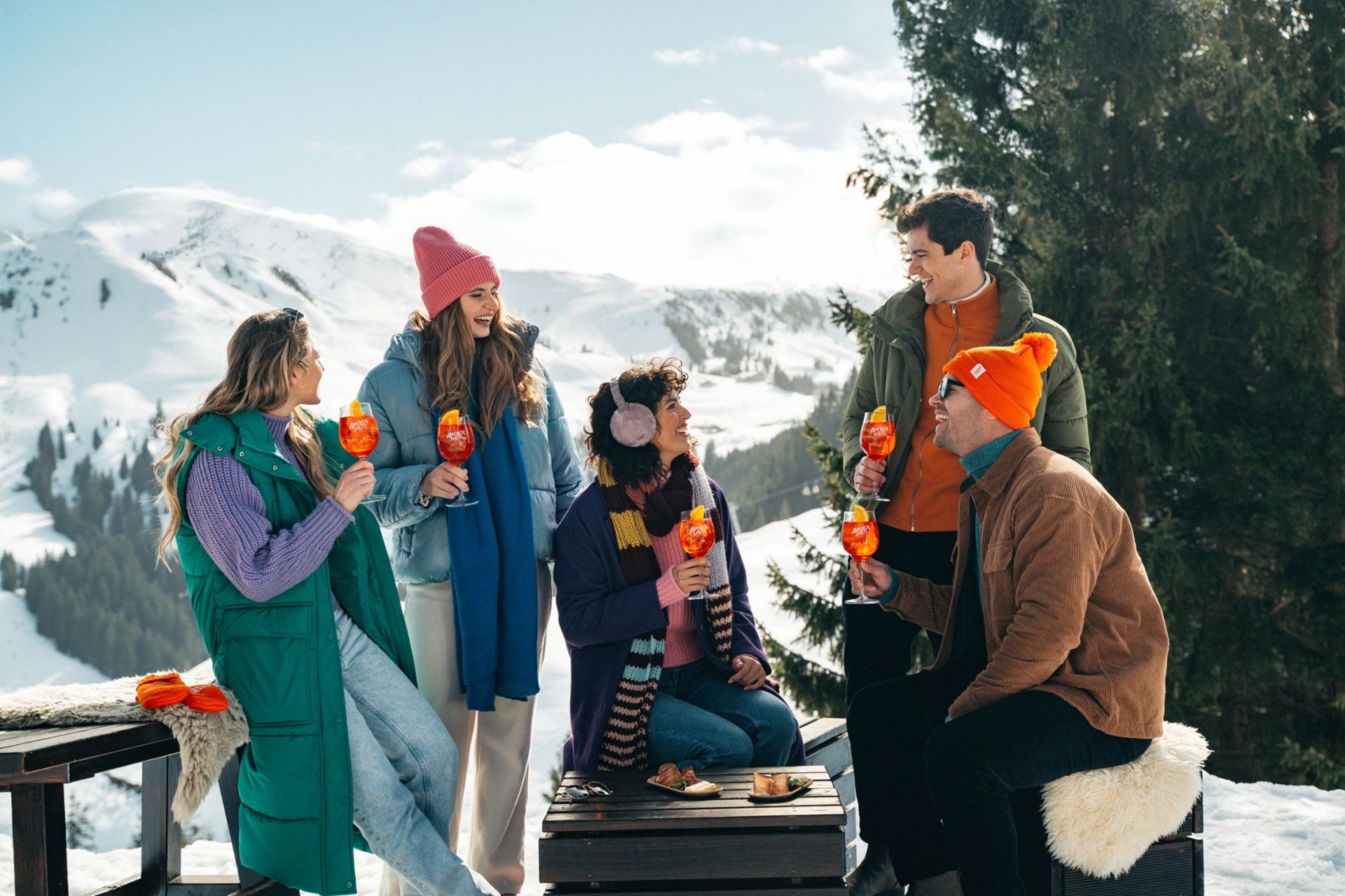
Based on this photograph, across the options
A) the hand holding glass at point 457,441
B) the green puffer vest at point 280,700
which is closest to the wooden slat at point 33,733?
the green puffer vest at point 280,700

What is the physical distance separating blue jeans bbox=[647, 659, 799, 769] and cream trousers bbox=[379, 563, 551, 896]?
0.45 metres

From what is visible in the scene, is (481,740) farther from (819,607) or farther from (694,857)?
(819,607)

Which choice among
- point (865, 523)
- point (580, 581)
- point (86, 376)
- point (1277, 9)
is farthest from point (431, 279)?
point (86, 376)

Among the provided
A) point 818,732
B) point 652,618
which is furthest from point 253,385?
point 818,732

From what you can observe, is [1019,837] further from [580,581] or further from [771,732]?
[580,581]

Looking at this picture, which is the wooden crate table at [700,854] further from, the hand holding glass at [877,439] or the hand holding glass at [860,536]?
the hand holding glass at [877,439]

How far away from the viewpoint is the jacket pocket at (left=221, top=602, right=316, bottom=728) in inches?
116

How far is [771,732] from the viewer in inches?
137

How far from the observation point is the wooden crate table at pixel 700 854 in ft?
8.82

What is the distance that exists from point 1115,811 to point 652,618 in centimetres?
142

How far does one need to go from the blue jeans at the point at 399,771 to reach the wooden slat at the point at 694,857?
503 mm

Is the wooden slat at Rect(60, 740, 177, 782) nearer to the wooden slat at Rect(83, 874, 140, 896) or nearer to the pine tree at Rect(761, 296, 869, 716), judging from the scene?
the wooden slat at Rect(83, 874, 140, 896)

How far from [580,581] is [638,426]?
0.54 metres

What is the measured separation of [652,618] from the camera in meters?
3.38
